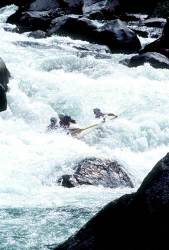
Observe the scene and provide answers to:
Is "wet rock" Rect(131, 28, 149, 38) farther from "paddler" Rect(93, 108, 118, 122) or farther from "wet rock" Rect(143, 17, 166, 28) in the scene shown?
"paddler" Rect(93, 108, 118, 122)

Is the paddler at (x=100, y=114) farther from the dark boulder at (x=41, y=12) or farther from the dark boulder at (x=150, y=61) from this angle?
the dark boulder at (x=41, y=12)

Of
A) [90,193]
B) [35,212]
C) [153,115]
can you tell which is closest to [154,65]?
[153,115]

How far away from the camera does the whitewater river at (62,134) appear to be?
8156 mm

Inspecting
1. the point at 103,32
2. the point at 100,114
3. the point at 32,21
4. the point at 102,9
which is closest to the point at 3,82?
the point at 100,114

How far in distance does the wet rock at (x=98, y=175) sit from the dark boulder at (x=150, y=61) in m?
8.48

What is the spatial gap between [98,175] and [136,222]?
4864mm

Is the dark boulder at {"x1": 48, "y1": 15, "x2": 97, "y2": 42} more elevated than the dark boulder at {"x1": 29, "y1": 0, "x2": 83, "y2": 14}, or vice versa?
the dark boulder at {"x1": 48, "y1": 15, "x2": 97, "y2": 42}

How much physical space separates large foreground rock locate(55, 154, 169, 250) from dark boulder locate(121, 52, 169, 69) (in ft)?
43.3

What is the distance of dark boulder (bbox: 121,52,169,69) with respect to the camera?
59.5 feet

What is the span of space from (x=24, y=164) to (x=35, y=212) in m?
2.28

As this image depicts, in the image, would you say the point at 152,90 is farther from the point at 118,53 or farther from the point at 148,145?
the point at 118,53

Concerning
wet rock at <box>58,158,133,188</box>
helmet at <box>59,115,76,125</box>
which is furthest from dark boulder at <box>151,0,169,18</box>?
wet rock at <box>58,158,133,188</box>

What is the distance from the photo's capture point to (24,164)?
1045 centimetres

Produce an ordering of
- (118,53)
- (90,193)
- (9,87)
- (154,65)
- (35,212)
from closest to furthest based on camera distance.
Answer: (35,212) < (90,193) < (9,87) < (154,65) < (118,53)
